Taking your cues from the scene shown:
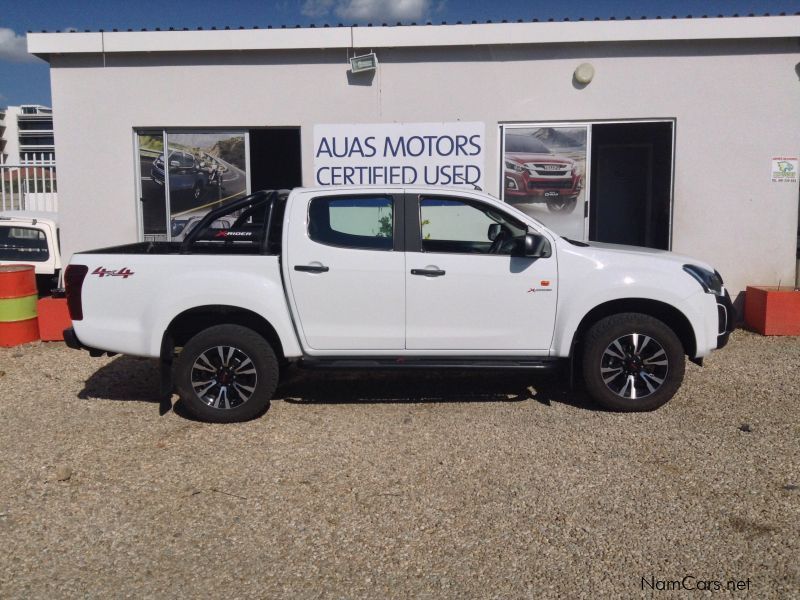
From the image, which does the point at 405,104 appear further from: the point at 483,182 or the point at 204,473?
the point at 204,473

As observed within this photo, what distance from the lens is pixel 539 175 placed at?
33.6ft

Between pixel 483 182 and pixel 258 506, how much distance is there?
6.55 meters

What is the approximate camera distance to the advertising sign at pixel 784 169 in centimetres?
987

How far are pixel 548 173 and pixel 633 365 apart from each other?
4.60 m

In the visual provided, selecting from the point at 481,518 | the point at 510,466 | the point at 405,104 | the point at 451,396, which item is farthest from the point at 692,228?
the point at 481,518

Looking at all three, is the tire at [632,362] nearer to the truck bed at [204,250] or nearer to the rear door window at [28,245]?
the truck bed at [204,250]

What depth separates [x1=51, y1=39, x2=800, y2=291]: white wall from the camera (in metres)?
9.87

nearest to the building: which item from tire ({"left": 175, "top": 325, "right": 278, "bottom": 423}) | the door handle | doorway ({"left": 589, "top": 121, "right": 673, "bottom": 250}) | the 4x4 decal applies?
doorway ({"left": 589, "top": 121, "right": 673, "bottom": 250})

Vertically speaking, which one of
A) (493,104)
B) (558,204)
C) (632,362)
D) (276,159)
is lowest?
(632,362)

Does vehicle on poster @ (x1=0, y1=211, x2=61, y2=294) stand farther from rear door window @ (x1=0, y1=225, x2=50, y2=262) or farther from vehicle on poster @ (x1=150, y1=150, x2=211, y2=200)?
vehicle on poster @ (x1=150, y1=150, x2=211, y2=200)

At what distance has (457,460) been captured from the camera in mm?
5270

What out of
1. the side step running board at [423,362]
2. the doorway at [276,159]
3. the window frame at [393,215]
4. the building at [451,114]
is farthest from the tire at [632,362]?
the doorway at [276,159]

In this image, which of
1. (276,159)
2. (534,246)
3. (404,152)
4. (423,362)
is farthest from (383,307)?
(276,159)

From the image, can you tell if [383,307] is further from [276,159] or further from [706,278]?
[276,159]
